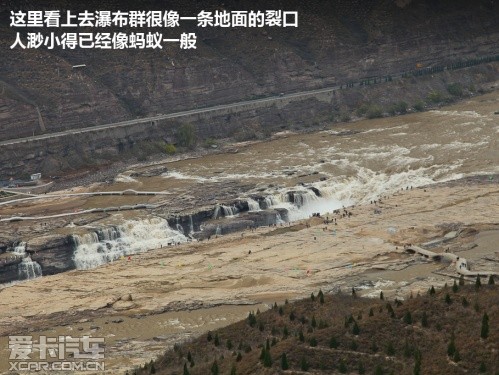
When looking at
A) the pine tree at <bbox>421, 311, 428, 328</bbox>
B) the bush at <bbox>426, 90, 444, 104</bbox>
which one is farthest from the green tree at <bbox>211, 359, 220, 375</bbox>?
the bush at <bbox>426, 90, 444, 104</bbox>

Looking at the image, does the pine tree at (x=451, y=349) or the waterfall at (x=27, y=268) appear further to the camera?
the waterfall at (x=27, y=268)

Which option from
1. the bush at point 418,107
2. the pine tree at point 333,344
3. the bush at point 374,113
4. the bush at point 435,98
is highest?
the bush at point 435,98

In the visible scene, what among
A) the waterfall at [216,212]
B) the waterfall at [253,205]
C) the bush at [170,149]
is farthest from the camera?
the bush at [170,149]

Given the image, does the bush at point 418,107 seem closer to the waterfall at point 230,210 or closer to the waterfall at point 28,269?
the waterfall at point 230,210

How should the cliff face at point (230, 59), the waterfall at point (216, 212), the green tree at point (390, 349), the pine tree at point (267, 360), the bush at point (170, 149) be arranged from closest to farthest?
the pine tree at point (267, 360) < the green tree at point (390, 349) < the waterfall at point (216, 212) < the bush at point (170, 149) < the cliff face at point (230, 59)

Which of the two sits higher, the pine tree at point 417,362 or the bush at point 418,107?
the bush at point 418,107

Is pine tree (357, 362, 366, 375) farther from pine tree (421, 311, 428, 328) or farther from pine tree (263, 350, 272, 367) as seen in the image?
pine tree (421, 311, 428, 328)

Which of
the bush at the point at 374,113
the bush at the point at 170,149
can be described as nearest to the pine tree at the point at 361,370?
the bush at the point at 170,149
